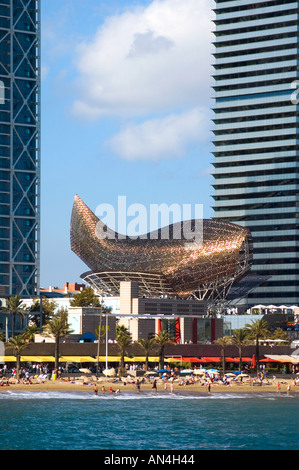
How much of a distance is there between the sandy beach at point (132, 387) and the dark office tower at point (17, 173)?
8060 centimetres

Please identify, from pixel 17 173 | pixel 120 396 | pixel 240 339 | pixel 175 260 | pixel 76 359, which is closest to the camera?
pixel 120 396

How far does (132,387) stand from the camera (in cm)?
11512

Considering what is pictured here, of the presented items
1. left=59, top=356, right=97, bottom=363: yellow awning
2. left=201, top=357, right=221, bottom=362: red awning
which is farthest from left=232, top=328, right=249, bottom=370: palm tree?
left=59, top=356, right=97, bottom=363: yellow awning

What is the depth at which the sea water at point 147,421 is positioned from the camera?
251ft

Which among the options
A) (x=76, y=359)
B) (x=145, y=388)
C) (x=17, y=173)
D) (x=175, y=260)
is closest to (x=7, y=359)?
(x=76, y=359)

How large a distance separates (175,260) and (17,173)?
41.1 meters

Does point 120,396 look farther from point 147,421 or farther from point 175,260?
point 175,260

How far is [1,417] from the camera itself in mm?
91812

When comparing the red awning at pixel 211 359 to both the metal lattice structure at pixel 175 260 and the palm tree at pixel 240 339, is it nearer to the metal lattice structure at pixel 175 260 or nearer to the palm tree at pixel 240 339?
the palm tree at pixel 240 339

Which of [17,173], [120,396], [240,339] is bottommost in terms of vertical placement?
[120,396]

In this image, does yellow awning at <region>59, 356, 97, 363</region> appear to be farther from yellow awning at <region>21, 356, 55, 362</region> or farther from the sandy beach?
the sandy beach

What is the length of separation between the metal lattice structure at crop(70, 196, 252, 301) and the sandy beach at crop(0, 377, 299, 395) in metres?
55.4
